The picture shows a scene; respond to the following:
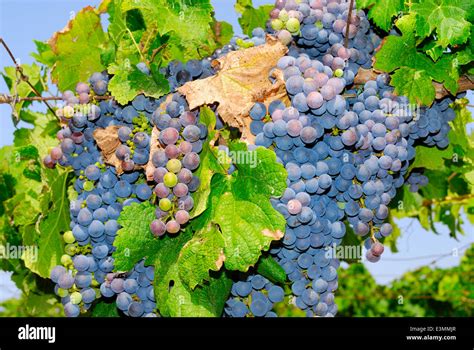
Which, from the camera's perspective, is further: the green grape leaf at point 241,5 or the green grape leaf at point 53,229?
the green grape leaf at point 241,5

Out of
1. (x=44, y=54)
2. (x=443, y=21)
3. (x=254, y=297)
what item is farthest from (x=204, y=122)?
(x=44, y=54)

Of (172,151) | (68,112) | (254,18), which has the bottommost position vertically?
(172,151)

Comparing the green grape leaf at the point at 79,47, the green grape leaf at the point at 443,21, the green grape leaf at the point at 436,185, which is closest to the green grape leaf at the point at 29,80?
the green grape leaf at the point at 79,47

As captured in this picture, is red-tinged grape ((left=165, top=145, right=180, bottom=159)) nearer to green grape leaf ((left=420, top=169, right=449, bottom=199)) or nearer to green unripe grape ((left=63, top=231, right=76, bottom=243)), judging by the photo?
green unripe grape ((left=63, top=231, right=76, bottom=243))

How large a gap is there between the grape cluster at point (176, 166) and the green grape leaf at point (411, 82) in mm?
602

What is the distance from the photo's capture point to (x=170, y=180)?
1.75 meters

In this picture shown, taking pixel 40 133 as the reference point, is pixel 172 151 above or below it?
below

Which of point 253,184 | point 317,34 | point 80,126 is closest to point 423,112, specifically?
point 317,34

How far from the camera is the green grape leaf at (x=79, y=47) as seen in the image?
2266mm

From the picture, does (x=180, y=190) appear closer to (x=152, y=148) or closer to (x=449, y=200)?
(x=152, y=148)

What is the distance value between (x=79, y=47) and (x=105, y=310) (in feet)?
A: 3.10

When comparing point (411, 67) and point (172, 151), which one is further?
point (411, 67)

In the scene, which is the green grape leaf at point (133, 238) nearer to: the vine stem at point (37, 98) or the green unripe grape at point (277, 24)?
the vine stem at point (37, 98)

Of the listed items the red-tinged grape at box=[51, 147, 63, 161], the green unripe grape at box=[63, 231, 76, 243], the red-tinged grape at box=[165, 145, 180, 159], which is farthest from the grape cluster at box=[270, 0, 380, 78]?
the green unripe grape at box=[63, 231, 76, 243]
